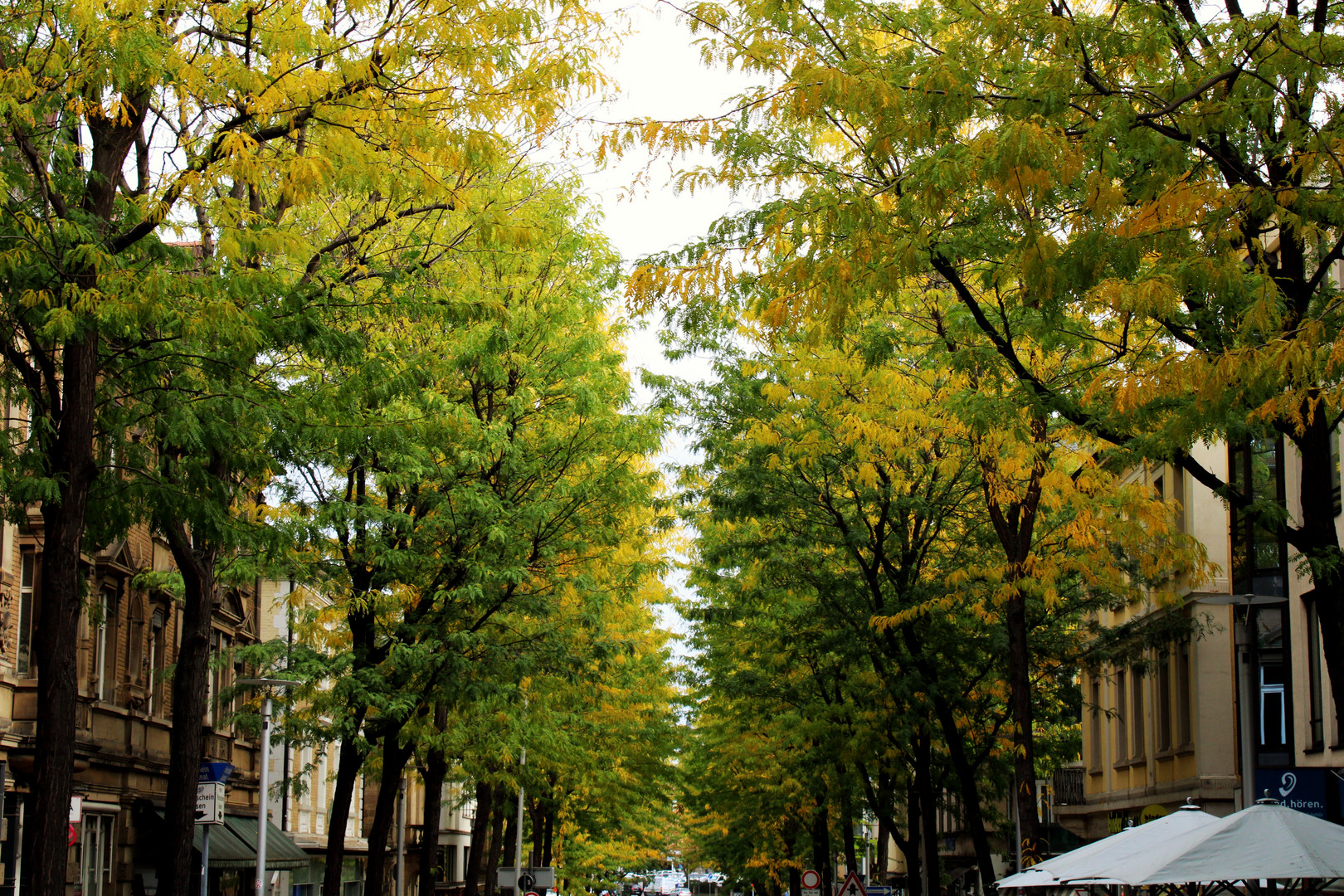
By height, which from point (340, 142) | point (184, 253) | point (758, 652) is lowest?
point (758, 652)

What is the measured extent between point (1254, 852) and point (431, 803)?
20.7 m

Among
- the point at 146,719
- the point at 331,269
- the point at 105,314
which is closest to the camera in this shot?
the point at 105,314

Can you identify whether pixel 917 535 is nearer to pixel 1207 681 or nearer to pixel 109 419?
pixel 1207 681

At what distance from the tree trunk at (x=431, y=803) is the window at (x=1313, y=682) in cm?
1495

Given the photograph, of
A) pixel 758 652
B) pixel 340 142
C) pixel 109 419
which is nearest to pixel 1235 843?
pixel 340 142

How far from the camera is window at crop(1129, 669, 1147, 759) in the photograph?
31.9m

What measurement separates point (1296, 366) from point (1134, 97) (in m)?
2.33

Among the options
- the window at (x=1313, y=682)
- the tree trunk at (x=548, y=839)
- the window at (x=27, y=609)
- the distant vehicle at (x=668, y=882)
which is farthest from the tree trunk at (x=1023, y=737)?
the distant vehicle at (x=668, y=882)

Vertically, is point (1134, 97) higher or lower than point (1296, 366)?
higher

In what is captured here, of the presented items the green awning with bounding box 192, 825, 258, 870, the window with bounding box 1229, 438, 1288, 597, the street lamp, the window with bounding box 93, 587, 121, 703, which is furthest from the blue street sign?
the window with bounding box 1229, 438, 1288, 597

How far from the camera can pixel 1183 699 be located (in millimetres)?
29016

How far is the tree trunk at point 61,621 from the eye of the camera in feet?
31.9

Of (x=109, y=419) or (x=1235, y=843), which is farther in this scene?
(x=109, y=419)

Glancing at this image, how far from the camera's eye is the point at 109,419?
11.8m
